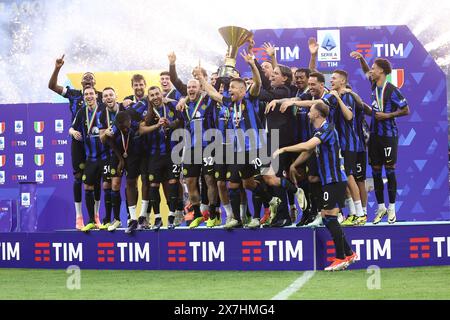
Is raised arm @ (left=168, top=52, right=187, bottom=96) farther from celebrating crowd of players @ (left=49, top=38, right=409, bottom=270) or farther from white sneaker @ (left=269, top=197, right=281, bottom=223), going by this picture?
white sneaker @ (left=269, top=197, right=281, bottom=223)

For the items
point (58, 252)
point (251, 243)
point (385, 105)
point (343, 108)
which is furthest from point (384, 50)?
point (58, 252)

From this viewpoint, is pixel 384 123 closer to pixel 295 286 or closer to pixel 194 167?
pixel 194 167

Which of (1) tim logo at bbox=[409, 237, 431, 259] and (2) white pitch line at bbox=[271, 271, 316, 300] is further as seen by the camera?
(1) tim logo at bbox=[409, 237, 431, 259]

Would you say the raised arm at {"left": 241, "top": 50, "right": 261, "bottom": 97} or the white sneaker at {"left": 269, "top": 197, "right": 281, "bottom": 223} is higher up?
the raised arm at {"left": 241, "top": 50, "right": 261, "bottom": 97}

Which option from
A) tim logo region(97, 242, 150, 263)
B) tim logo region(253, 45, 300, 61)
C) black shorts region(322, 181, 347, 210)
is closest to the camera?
black shorts region(322, 181, 347, 210)

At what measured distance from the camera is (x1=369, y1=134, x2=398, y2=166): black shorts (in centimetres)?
1055

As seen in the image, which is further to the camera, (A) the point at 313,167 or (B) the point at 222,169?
(B) the point at 222,169

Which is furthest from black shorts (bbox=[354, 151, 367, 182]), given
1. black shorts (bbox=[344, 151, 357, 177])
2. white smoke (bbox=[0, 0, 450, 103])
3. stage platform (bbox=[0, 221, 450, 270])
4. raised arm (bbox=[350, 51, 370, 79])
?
white smoke (bbox=[0, 0, 450, 103])

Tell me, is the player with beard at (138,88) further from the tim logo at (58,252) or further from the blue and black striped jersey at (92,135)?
the tim logo at (58,252)

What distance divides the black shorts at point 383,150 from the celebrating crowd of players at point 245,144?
1 centimetres

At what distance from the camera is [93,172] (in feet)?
36.9

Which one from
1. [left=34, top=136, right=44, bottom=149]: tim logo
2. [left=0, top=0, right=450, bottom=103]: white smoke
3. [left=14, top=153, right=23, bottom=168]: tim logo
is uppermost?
[left=0, top=0, right=450, bottom=103]: white smoke

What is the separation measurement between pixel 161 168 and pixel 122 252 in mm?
1018

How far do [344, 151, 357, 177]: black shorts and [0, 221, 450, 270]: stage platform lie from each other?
0.65 meters
